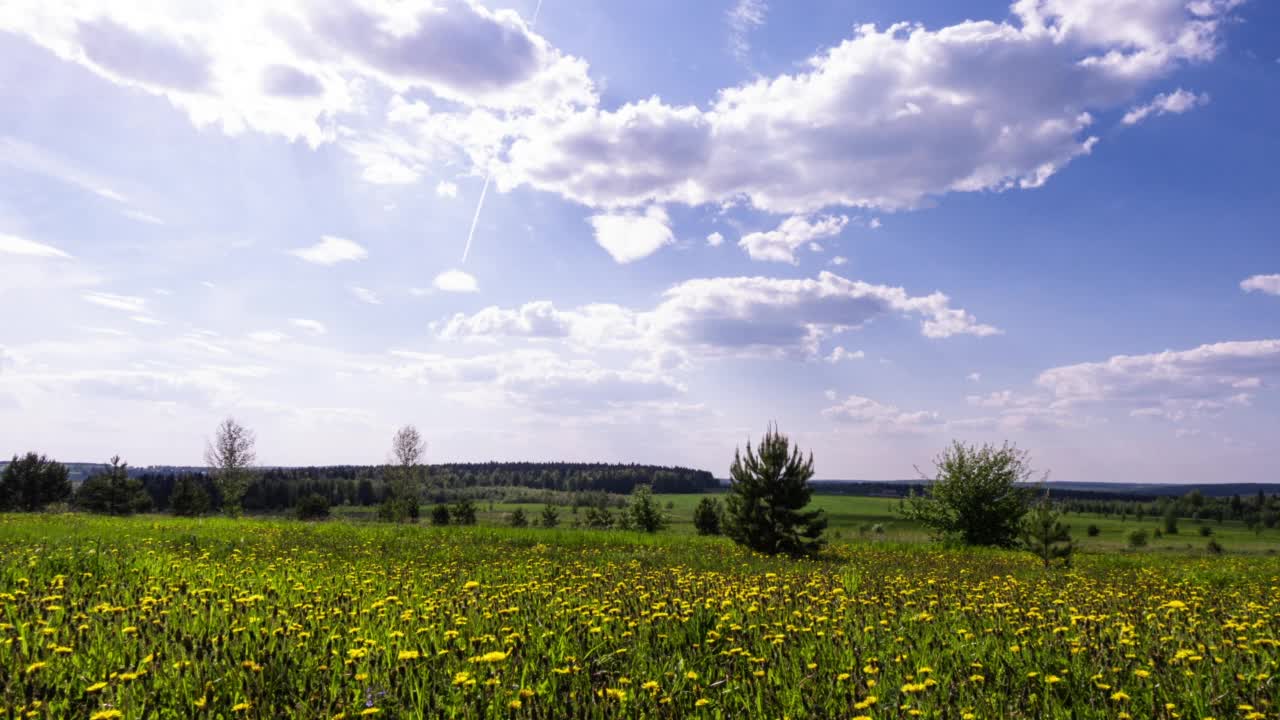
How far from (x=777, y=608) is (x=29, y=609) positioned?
790 cm

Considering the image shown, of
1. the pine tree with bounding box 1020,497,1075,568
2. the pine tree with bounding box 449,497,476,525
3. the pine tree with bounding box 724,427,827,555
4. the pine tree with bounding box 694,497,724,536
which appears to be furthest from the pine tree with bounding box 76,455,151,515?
the pine tree with bounding box 1020,497,1075,568

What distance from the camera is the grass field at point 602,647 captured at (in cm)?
472

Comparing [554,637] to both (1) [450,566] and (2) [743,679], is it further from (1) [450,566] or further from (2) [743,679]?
(1) [450,566]

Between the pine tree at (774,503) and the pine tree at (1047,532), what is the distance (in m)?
6.41

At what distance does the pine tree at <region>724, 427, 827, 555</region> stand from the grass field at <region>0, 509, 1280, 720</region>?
10.6m

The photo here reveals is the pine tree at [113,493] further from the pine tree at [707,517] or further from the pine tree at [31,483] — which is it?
the pine tree at [707,517]

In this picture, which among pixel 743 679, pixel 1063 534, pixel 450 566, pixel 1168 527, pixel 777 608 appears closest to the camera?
pixel 743 679

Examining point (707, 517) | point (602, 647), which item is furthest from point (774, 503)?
point (707, 517)

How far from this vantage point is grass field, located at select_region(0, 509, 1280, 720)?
472cm

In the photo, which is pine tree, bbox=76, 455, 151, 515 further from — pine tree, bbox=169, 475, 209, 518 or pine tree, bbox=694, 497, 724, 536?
pine tree, bbox=694, 497, 724, 536

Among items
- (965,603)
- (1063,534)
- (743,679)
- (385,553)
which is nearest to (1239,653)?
(965,603)

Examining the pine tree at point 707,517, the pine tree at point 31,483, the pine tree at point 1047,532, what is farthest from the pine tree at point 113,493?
the pine tree at point 1047,532

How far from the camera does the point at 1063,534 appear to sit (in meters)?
20.5

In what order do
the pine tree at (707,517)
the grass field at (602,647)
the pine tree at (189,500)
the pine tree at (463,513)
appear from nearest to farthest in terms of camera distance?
the grass field at (602,647)
the pine tree at (463,513)
the pine tree at (707,517)
the pine tree at (189,500)
